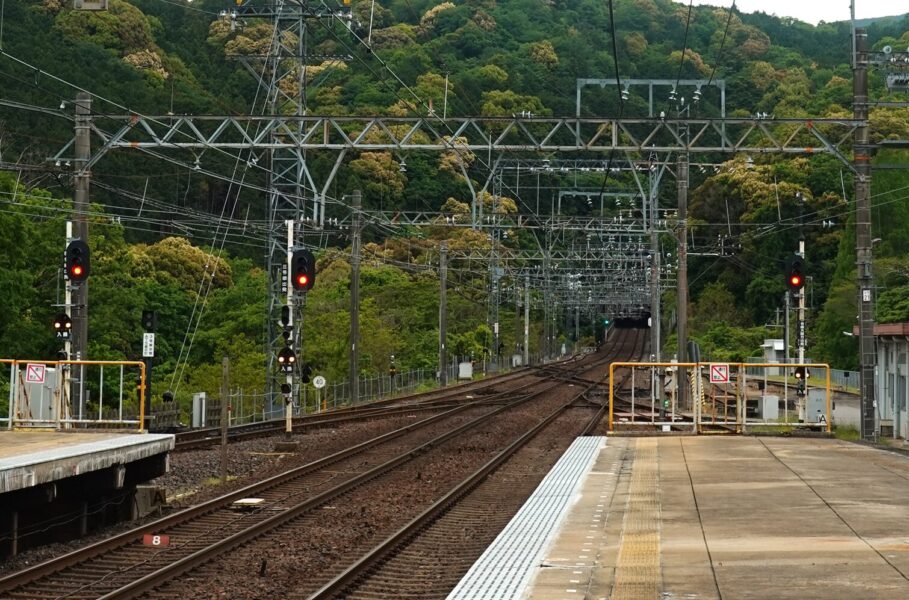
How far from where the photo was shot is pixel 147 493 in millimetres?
18094

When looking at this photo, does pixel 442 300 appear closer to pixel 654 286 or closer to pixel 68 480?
pixel 654 286

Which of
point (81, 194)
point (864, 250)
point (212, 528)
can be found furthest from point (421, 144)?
point (212, 528)

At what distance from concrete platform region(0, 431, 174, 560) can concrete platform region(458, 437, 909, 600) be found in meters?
5.71

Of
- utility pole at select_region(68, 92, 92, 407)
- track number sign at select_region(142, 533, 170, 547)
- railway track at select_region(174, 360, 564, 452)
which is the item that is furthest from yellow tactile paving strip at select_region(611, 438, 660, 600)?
utility pole at select_region(68, 92, 92, 407)

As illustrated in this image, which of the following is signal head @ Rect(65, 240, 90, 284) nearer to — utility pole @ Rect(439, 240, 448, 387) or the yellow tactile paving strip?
the yellow tactile paving strip

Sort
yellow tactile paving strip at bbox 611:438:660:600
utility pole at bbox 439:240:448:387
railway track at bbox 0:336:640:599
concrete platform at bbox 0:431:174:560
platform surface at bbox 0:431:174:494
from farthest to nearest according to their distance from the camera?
1. utility pole at bbox 439:240:448:387
2. concrete platform at bbox 0:431:174:560
3. platform surface at bbox 0:431:174:494
4. railway track at bbox 0:336:640:599
5. yellow tactile paving strip at bbox 611:438:660:600

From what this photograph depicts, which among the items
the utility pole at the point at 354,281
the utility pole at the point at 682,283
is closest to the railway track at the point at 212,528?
the utility pole at the point at 682,283

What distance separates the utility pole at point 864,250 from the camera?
1082 inches

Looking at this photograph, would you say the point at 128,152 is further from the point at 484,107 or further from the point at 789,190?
the point at 789,190

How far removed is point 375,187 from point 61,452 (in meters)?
73.5

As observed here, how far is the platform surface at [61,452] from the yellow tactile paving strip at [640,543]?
20.9ft

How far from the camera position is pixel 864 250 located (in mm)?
27734

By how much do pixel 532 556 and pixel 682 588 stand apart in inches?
98.8

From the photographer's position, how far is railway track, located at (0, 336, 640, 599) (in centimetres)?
1208
